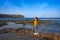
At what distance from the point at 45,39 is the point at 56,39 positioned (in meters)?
0.79

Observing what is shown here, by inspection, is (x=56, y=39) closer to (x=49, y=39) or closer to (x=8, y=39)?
(x=49, y=39)

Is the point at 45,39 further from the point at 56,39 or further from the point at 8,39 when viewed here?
the point at 8,39

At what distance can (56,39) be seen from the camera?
10.1m

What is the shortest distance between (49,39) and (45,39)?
0.31 m

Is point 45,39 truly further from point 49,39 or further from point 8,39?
point 8,39

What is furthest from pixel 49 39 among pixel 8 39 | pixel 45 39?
pixel 8 39

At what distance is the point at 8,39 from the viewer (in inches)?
382

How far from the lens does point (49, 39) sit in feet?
33.5

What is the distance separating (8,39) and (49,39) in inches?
116

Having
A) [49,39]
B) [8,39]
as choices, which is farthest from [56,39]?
[8,39]

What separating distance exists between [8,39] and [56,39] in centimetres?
341

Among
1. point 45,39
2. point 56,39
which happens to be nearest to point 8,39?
point 45,39
